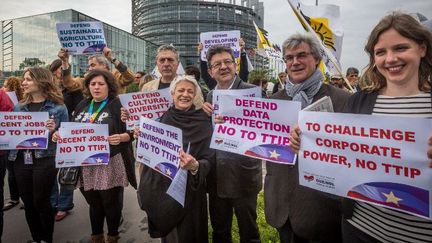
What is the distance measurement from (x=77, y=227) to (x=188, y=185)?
2690 mm

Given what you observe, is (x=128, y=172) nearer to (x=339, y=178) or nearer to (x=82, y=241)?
(x=82, y=241)

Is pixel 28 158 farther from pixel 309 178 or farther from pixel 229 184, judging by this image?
pixel 309 178

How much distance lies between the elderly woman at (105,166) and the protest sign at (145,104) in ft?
0.76

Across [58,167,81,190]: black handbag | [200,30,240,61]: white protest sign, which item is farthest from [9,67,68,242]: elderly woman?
[200,30,240,61]: white protest sign

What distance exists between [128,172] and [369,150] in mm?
2817

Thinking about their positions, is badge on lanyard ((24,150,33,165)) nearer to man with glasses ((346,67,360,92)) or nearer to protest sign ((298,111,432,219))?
protest sign ((298,111,432,219))

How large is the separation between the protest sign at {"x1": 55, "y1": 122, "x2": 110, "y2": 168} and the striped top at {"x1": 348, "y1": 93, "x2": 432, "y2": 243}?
2.70 meters

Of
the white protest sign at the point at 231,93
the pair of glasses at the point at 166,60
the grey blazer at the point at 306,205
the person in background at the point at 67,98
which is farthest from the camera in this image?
the person in background at the point at 67,98

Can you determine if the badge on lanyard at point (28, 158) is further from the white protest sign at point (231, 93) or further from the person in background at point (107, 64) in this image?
the white protest sign at point (231, 93)

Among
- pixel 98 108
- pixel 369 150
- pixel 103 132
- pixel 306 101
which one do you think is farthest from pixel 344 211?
pixel 98 108

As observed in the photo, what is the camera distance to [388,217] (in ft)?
5.43

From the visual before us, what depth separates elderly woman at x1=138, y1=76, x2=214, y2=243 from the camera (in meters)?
2.63

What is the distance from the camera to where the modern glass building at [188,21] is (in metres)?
88.4

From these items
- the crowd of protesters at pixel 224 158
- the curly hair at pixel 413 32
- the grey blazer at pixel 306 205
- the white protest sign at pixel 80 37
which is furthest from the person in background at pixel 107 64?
the curly hair at pixel 413 32
